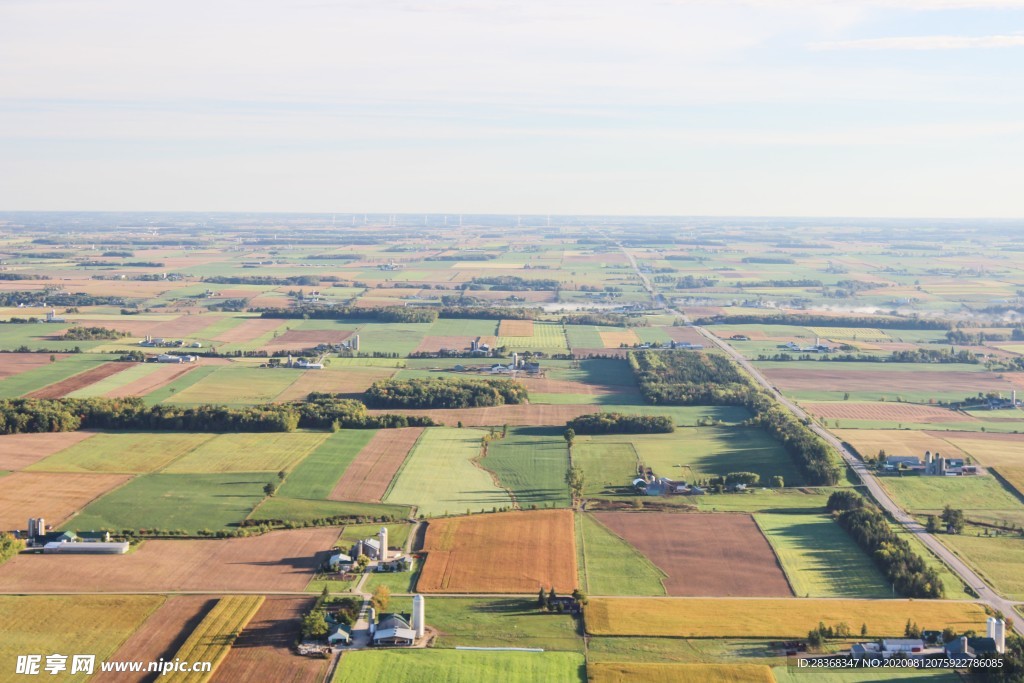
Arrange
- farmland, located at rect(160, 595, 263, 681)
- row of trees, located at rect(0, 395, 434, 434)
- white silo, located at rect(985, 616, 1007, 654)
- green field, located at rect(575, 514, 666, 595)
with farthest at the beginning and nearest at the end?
row of trees, located at rect(0, 395, 434, 434) < green field, located at rect(575, 514, 666, 595) < white silo, located at rect(985, 616, 1007, 654) < farmland, located at rect(160, 595, 263, 681)

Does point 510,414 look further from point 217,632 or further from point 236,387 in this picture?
point 217,632

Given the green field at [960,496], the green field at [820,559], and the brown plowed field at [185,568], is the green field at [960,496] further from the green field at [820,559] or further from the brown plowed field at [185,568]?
the brown plowed field at [185,568]

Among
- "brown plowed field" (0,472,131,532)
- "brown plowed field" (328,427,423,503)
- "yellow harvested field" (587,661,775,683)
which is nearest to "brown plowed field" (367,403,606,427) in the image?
"brown plowed field" (328,427,423,503)

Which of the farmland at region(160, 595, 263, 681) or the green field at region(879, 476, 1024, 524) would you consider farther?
the green field at region(879, 476, 1024, 524)

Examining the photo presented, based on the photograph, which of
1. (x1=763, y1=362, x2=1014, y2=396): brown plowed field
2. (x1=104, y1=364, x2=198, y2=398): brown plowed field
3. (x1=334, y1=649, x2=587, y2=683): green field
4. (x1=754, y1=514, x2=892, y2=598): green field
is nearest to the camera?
(x1=334, y1=649, x2=587, y2=683): green field

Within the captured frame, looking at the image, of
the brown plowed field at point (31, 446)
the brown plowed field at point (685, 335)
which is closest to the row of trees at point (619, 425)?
the brown plowed field at point (31, 446)

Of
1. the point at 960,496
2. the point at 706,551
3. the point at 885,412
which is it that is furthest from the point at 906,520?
the point at 885,412

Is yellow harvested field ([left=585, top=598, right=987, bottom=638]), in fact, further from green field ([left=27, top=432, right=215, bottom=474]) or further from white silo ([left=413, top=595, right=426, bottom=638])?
green field ([left=27, top=432, right=215, bottom=474])
